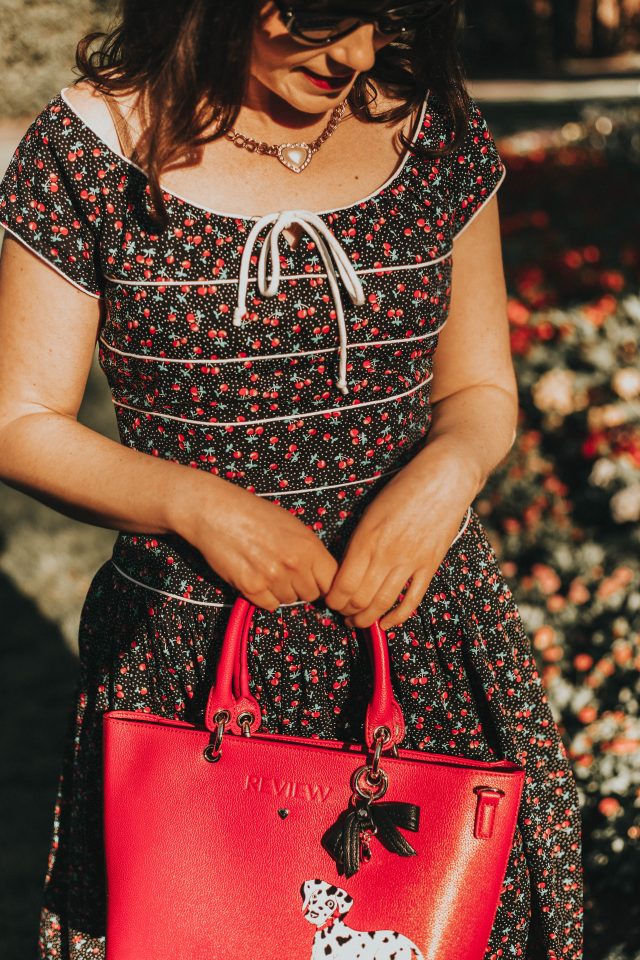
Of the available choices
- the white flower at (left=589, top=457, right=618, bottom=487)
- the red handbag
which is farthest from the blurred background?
the red handbag

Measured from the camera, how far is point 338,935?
4.59 feet

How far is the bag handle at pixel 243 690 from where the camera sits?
4.73 feet

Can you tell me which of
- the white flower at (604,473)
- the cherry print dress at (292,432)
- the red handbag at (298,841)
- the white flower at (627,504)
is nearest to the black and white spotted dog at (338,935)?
the red handbag at (298,841)

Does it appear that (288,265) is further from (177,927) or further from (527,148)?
(527,148)

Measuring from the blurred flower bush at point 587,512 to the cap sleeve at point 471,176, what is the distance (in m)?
1.74

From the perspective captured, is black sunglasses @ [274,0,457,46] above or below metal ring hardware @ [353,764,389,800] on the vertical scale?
above

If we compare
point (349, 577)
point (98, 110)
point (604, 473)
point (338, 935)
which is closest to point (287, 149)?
point (98, 110)

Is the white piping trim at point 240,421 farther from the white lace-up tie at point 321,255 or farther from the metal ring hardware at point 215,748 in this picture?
Result: the metal ring hardware at point 215,748

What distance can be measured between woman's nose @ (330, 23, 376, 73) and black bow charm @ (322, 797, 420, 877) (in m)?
0.96

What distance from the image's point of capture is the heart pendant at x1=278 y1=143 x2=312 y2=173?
1504 millimetres

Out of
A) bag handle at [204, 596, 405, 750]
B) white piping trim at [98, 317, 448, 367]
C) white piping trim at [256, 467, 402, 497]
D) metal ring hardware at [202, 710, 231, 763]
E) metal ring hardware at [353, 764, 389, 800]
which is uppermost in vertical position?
white piping trim at [98, 317, 448, 367]

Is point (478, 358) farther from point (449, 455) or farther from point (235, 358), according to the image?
point (235, 358)

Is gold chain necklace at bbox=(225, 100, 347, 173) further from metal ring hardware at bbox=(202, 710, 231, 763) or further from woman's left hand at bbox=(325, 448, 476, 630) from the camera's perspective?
metal ring hardware at bbox=(202, 710, 231, 763)

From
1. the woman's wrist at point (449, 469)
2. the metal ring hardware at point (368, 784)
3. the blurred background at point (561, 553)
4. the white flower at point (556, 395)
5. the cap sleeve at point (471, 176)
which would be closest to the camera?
the metal ring hardware at point (368, 784)
